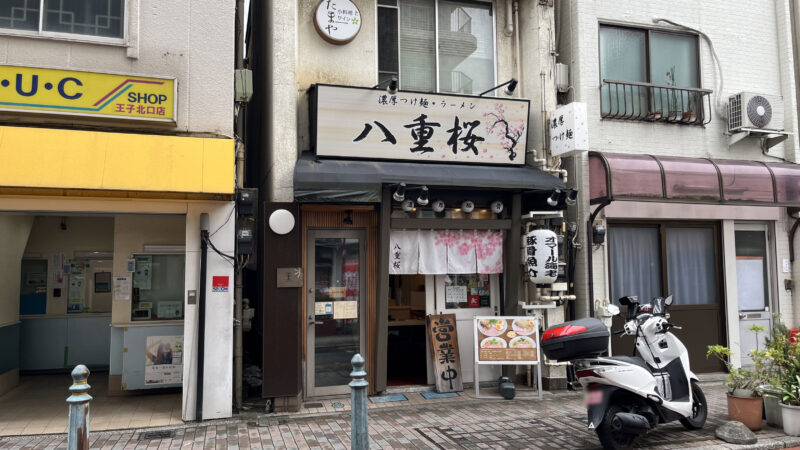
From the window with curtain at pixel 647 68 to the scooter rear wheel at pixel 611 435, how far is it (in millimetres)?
5960

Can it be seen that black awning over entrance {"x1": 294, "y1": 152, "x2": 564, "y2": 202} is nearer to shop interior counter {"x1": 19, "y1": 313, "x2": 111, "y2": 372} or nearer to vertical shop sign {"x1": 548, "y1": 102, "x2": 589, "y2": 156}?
vertical shop sign {"x1": 548, "y1": 102, "x2": 589, "y2": 156}

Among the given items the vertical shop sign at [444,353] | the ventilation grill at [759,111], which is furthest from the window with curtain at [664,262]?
the vertical shop sign at [444,353]

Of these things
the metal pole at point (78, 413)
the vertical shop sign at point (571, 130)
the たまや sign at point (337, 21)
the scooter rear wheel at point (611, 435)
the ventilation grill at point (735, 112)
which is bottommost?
the scooter rear wheel at point (611, 435)

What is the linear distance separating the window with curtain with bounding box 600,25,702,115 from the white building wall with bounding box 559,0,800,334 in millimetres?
194

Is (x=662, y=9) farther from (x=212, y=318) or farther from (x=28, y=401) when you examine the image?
Result: (x=28, y=401)

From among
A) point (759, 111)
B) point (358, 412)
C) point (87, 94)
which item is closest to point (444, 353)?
point (358, 412)

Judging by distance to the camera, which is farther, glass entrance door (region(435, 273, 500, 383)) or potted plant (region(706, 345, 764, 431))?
glass entrance door (region(435, 273, 500, 383))

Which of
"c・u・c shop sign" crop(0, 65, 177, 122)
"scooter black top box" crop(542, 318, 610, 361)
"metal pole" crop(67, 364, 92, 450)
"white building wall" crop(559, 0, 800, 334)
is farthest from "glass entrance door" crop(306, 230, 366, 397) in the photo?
"metal pole" crop(67, 364, 92, 450)

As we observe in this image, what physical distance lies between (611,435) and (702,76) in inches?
314

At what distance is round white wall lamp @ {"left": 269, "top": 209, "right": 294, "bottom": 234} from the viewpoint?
7.85 m

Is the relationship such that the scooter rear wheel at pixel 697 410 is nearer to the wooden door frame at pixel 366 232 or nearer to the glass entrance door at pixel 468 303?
the glass entrance door at pixel 468 303

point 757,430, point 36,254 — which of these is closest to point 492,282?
point 757,430

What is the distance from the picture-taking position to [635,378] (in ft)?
20.4

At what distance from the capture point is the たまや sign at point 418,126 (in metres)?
8.41
